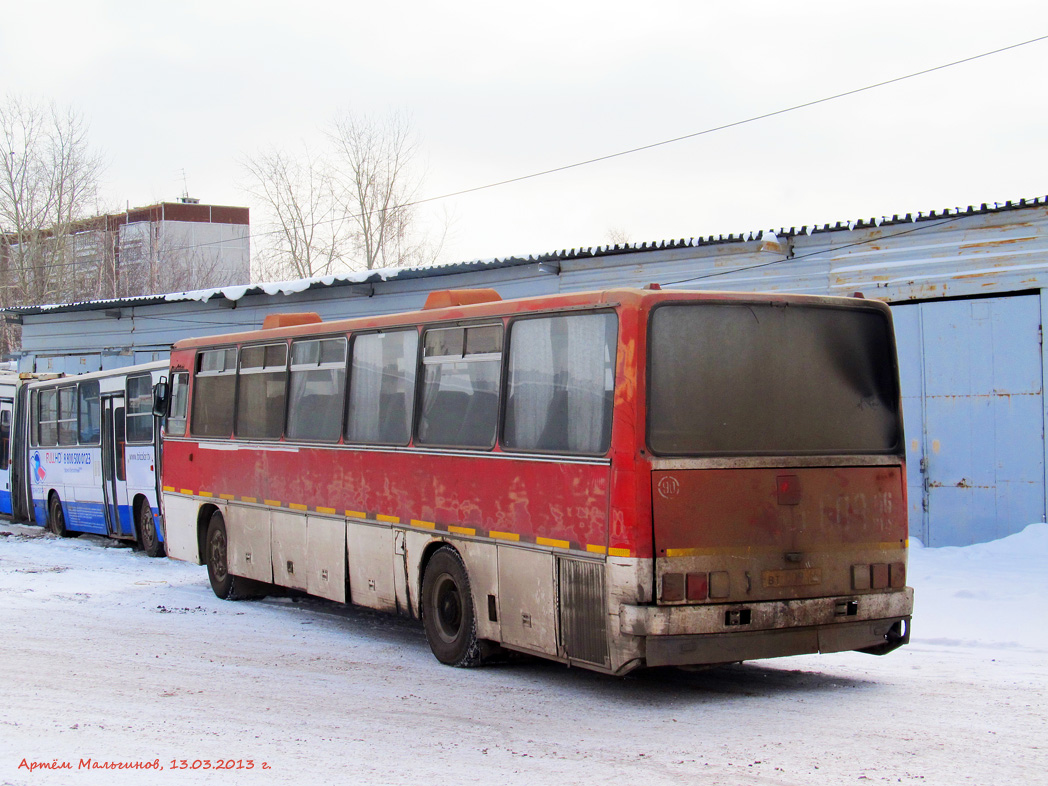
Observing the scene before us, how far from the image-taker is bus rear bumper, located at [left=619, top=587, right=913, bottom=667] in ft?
23.9

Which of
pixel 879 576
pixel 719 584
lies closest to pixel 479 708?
pixel 719 584

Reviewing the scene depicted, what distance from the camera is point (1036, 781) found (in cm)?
570

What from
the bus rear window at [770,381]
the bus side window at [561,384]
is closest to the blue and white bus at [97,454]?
the bus side window at [561,384]

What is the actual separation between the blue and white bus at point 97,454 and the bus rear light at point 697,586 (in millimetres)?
11852

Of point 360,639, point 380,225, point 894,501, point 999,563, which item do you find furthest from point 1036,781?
point 380,225

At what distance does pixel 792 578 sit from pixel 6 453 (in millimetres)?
21504

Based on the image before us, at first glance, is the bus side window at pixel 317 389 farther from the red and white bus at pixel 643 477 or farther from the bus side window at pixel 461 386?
the bus side window at pixel 461 386

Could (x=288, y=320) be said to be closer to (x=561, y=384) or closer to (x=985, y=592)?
(x=561, y=384)

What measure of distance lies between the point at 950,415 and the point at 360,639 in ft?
30.2

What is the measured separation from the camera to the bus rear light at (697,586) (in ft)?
24.2

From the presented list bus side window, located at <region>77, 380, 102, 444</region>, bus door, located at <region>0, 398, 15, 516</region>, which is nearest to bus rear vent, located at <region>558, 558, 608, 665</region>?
bus side window, located at <region>77, 380, 102, 444</region>

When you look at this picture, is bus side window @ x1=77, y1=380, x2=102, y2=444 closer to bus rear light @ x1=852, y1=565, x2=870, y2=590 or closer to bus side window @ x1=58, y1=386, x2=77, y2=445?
bus side window @ x1=58, y1=386, x2=77, y2=445

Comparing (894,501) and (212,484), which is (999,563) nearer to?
(894,501)

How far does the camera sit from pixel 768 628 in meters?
7.57
